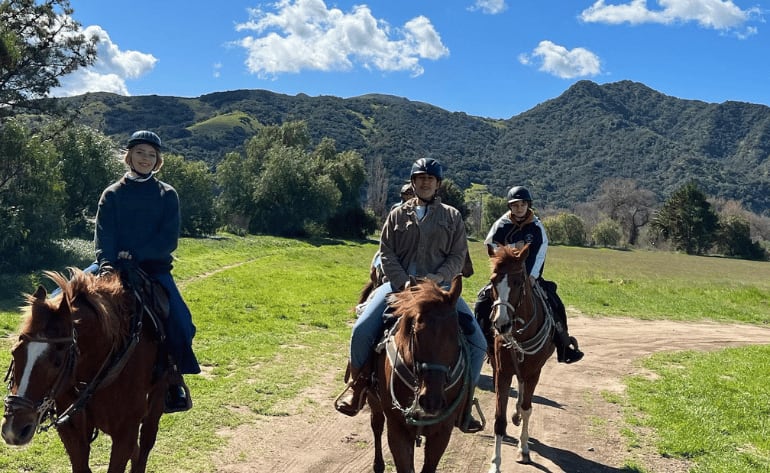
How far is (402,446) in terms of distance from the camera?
14.7ft

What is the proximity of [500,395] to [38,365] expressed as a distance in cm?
511

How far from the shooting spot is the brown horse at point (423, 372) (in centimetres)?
389

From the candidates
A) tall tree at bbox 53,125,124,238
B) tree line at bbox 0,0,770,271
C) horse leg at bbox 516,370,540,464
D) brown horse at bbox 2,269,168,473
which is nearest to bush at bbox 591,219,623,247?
tree line at bbox 0,0,770,271

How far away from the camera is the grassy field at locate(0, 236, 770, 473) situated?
6773 millimetres

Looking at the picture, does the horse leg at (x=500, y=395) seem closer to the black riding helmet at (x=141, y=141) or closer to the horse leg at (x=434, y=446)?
the horse leg at (x=434, y=446)

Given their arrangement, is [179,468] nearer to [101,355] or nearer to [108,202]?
[101,355]

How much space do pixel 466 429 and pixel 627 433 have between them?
4.34m

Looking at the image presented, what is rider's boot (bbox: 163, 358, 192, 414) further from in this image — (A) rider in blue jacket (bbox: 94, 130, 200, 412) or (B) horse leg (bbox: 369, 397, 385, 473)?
(B) horse leg (bbox: 369, 397, 385, 473)

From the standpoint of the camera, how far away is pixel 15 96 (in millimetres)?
24000

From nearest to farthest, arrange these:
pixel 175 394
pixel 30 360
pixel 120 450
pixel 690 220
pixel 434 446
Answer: pixel 30 360, pixel 120 450, pixel 434 446, pixel 175 394, pixel 690 220

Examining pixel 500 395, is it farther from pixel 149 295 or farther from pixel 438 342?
pixel 149 295

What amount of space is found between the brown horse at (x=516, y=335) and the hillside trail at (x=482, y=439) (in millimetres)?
537

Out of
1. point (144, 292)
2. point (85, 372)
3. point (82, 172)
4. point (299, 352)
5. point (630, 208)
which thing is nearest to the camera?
point (85, 372)

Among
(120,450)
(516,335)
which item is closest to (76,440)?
(120,450)
